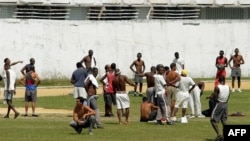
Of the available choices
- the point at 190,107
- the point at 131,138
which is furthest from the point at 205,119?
the point at 131,138

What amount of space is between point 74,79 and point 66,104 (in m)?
6.61

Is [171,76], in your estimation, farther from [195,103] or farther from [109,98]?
[109,98]

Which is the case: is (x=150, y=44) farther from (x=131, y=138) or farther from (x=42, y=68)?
(x=131, y=138)

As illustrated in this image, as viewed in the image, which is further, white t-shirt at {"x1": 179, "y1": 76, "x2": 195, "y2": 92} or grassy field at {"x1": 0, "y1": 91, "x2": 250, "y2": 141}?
white t-shirt at {"x1": 179, "y1": 76, "x2": 195, "y2": 92}

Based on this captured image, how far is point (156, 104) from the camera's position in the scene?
38.2 metres

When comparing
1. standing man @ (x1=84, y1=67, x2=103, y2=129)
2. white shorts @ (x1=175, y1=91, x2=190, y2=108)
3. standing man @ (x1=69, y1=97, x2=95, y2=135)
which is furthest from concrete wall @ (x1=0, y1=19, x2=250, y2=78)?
standing man @ (x1=69, y1=97, x2=95, y2=135)

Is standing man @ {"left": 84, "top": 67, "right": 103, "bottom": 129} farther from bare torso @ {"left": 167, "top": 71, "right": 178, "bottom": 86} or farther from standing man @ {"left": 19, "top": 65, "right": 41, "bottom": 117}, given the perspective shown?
standing man @ {"left": 19, "top": 65, "right": 41, "bottom": 117}

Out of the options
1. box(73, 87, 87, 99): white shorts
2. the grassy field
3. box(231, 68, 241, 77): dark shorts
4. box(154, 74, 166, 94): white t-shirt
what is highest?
box(231, 68, 241, 77): dark shorts

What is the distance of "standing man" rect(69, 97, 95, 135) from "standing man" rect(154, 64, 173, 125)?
430 cm

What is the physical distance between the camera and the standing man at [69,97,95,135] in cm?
3316

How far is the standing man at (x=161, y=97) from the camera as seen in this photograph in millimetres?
37250

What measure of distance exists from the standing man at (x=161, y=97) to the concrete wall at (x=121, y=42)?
20.8m

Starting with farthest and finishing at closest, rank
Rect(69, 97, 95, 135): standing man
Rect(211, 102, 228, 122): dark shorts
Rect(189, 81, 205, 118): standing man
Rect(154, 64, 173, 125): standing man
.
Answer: Rect(189, 81, 205, 118): standing man < Rect(154, 64, 173, 125): standing man < Rect(69, 97, 95, 135): standing man < Rect(211, 102, 228, 122): dark shorts

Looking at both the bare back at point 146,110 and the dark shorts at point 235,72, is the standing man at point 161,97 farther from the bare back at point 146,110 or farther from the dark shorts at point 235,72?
the dark shorts at point 235,72
